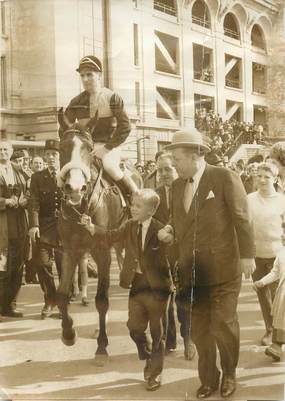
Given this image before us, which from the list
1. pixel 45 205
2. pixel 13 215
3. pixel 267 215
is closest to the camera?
pixel 267 215

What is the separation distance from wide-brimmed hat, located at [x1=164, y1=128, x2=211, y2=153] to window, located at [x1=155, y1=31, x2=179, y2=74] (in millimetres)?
410

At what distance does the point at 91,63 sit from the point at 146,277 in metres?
1.24

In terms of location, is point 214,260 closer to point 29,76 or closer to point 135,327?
point 135,327

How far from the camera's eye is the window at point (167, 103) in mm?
2801

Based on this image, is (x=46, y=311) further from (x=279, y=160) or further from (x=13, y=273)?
(x=279, y=160)

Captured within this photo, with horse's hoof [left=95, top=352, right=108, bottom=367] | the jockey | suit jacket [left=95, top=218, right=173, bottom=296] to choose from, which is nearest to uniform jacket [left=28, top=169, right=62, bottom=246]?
the jockey

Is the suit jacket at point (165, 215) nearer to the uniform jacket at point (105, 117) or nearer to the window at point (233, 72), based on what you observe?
the uniform jacket at point (105, 117)

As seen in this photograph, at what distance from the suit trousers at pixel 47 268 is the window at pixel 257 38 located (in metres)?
1.68

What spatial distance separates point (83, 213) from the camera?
2836 mm

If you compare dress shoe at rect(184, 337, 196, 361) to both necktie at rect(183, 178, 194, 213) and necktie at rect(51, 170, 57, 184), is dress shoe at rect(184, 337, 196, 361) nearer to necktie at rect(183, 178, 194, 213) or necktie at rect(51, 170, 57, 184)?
necktie at rect(183, 178, 194, 213)

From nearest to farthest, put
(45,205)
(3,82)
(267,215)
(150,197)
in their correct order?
(150,197), (267,215), (45,205), (3,82)

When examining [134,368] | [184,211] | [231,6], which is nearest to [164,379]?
[134,368]

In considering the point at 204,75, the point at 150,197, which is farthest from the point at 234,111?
the point at 150,197

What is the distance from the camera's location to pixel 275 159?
9.33 feet
